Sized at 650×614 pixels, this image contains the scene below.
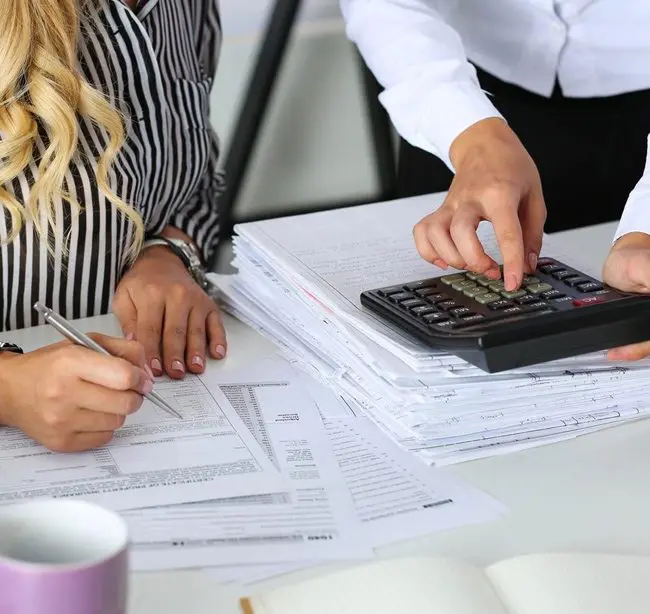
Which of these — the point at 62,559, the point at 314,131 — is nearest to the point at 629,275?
the point at 62,559

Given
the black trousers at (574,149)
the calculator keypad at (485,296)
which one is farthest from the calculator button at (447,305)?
the black trousers at (574,149)

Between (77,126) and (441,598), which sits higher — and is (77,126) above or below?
above

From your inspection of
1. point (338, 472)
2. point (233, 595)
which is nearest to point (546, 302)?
point (338, 472)

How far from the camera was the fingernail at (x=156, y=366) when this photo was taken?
910mm

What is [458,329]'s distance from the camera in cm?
76

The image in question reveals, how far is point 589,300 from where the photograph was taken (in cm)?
81

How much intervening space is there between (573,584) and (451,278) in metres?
0.33

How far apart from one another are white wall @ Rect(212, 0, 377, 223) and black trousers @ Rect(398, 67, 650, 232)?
1.31m

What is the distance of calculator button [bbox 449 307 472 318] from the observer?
794 millimetres

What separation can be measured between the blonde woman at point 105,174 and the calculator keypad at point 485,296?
216mm

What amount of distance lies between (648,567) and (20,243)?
0.69 metres

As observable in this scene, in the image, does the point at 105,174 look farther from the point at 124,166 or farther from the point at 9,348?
the point at 9,348

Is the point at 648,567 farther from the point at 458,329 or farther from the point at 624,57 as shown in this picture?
the point at 624,57

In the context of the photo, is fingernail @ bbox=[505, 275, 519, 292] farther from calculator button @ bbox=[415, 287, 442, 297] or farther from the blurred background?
the blurred background
